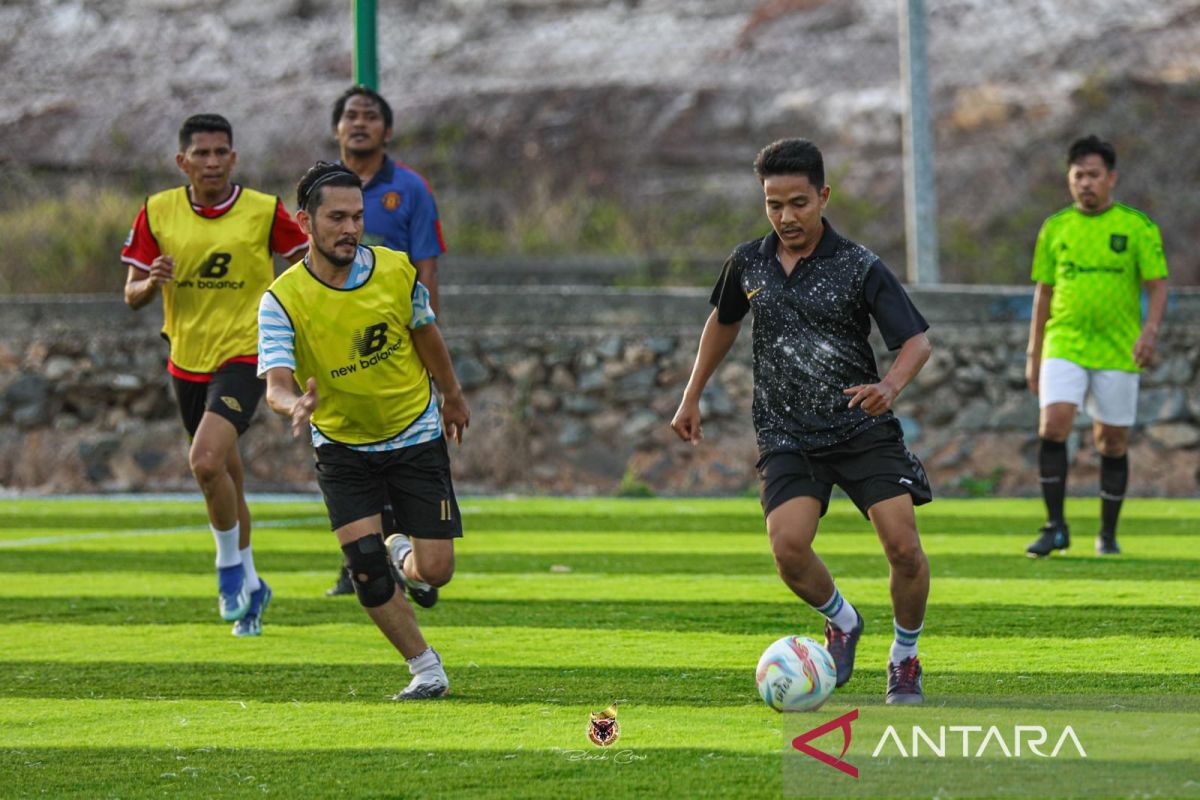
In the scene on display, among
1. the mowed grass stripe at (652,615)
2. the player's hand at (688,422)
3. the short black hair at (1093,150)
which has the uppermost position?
the short black hair at (1093,150)

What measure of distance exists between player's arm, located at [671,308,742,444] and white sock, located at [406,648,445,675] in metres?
1.11

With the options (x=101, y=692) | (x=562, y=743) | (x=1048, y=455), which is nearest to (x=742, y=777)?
(x=562, y=743)

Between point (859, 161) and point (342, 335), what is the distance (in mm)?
15990

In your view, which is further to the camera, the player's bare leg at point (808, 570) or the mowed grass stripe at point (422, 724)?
the player's bare leg at point (808, 570)

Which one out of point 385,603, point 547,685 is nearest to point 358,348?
point 385,603

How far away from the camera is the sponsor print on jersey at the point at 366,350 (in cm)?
611

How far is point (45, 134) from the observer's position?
75.8ft

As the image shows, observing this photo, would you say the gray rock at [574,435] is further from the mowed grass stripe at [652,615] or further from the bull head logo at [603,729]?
the bull head logo at [603,729]

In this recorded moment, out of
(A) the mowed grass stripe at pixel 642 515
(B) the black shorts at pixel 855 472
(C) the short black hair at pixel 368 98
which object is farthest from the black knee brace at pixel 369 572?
(A) the mowed grass stripe at pixel 642 515

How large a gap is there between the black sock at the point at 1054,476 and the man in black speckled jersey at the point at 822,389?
4.07 m

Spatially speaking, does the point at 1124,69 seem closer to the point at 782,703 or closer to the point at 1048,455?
the point at 1048,455

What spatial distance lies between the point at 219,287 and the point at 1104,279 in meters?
4.56

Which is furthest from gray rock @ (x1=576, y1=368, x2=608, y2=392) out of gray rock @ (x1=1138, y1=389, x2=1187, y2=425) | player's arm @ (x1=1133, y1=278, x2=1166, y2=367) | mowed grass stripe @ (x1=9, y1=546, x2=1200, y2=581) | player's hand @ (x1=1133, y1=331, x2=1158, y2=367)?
player's hand @ (x1=1133, y1=331, x2=1158, y2=367)

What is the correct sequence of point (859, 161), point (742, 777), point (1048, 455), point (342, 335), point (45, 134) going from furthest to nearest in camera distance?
point (45, 134) → point (859, 161) → point (1048, 455) → point (342, 335) → point (742, 777)
